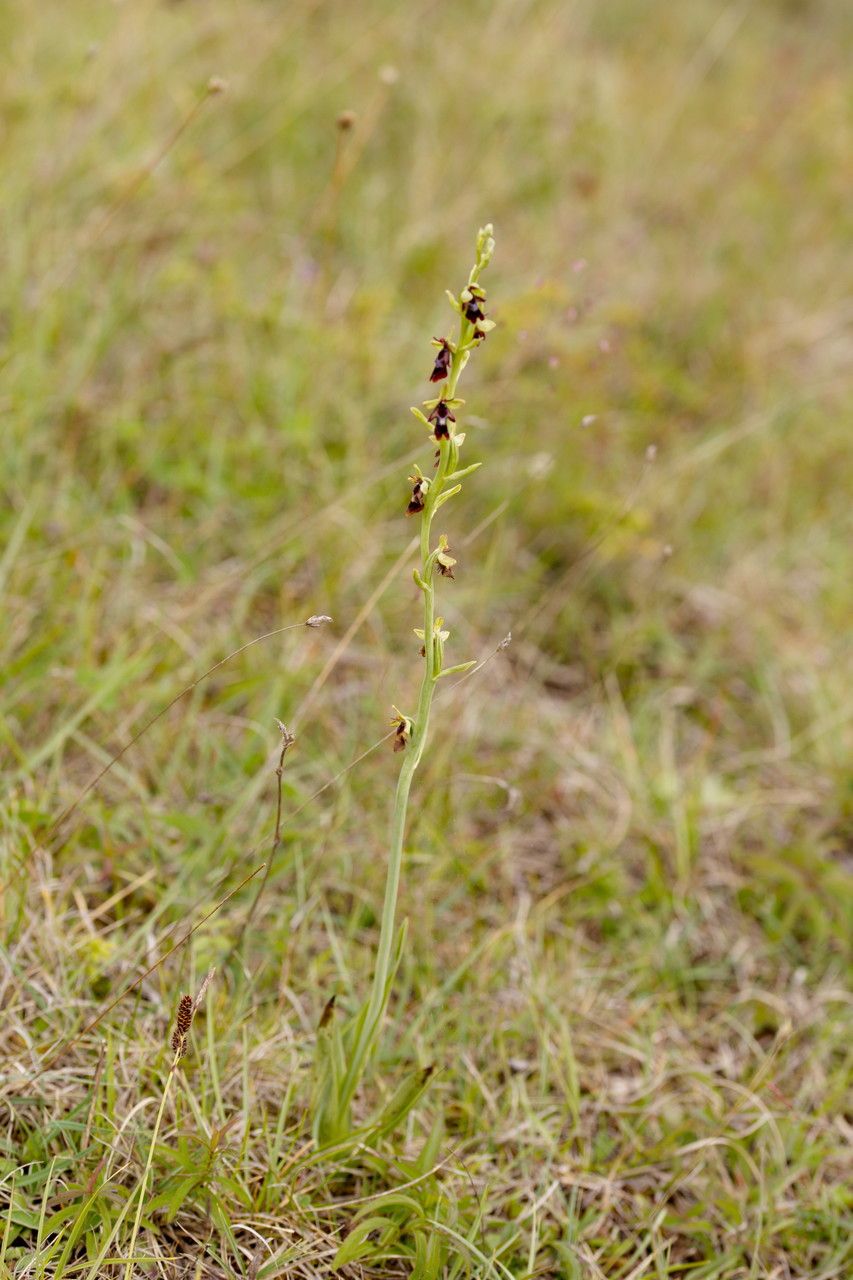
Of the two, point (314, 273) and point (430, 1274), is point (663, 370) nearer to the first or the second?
point (314, 273)

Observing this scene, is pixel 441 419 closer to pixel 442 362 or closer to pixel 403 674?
pixel 442 362

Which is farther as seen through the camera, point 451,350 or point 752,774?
point 752,774

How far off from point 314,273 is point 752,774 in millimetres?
2216

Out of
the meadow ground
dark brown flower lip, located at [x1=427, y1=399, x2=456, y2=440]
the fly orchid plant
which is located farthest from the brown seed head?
dark brown flower lip, located at [x1=427, y1=399, x2=456, y2=440]

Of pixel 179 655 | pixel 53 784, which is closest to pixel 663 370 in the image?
pixel 179 655

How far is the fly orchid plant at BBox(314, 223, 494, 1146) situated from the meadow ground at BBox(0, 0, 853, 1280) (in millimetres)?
78

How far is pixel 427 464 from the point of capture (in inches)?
114

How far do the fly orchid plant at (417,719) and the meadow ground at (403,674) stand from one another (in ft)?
0.26

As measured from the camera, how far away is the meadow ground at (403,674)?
1.62m

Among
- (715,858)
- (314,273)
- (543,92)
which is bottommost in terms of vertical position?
(715,858)

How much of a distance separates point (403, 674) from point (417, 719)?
112 cm

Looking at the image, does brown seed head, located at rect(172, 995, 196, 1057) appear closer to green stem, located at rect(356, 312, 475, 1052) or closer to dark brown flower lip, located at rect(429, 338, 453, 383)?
green stem, located at rect(356, 312, 475, 1052)

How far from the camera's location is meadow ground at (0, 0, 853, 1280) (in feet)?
5.31

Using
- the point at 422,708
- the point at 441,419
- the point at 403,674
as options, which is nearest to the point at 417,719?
the point at 422,708
